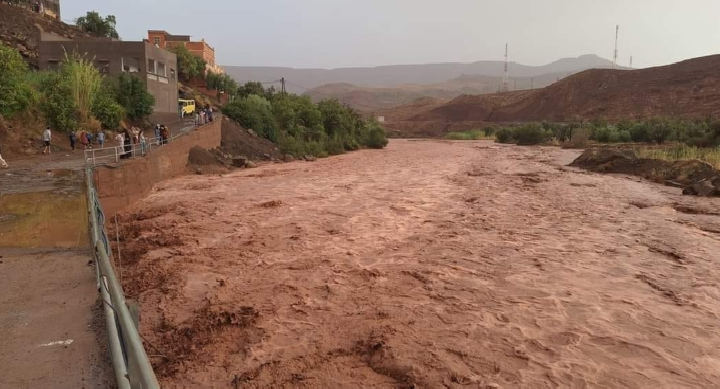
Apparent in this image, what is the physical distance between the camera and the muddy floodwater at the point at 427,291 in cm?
639

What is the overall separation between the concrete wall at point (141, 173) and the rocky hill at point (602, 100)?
2617 inches

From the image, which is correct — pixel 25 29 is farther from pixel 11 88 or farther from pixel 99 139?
pixel 99 139

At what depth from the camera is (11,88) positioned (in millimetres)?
21969

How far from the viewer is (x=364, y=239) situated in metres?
13.0

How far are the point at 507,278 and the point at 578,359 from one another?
3179mm

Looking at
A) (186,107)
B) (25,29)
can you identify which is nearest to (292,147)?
(186,107)

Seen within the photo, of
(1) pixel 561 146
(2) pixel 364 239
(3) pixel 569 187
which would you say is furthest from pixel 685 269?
(1) pixel 561 146

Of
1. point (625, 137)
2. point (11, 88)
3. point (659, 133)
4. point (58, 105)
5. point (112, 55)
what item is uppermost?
point (112, 55)

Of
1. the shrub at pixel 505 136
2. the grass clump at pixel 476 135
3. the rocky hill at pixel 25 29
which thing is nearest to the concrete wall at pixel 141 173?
the rocky hill at pixel 25 29

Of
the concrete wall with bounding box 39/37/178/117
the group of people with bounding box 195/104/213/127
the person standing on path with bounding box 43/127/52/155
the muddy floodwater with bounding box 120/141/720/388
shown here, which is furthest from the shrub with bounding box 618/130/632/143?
the person standing on path with bounding box 43/127/52/155

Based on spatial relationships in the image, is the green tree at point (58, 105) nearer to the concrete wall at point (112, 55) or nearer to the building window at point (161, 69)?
the concrete wall at point (112, 55)

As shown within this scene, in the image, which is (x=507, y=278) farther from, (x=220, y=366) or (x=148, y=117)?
(x=148, y=117)

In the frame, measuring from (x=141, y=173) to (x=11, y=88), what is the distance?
980 cm

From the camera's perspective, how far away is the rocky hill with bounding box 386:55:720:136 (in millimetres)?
72312
